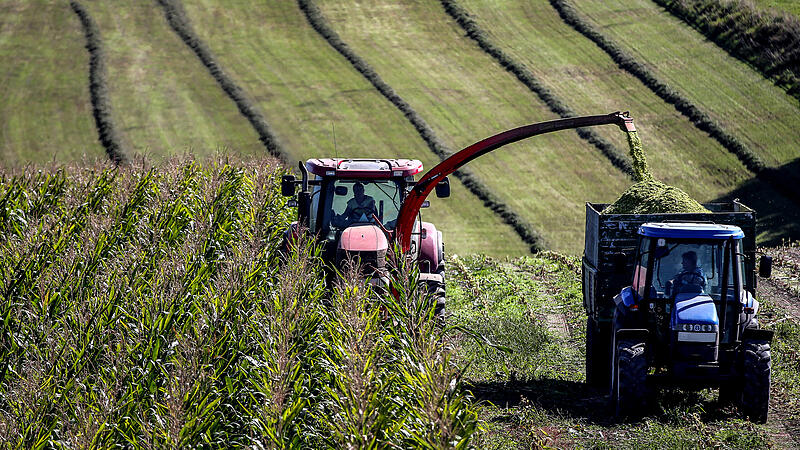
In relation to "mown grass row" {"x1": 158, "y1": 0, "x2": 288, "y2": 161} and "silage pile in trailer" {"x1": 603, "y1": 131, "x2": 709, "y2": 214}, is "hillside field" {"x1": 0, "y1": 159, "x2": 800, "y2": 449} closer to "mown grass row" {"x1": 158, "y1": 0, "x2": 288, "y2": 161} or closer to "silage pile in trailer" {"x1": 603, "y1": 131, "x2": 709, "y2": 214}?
"silage pile in trailer" {"x1": 603, "y1": 131, "x2": 709, "y2": 214}

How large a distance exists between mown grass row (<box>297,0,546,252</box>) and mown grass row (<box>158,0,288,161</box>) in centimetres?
398

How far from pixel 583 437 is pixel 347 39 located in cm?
2447

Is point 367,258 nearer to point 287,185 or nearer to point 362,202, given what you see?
point 362,202

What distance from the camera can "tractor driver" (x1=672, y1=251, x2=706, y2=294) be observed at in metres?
9.85

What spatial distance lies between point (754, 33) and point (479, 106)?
31.3ft

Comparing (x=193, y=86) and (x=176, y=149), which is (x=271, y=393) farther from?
(x=193, y=86)

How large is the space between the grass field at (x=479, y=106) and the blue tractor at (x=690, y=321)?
9810 mm

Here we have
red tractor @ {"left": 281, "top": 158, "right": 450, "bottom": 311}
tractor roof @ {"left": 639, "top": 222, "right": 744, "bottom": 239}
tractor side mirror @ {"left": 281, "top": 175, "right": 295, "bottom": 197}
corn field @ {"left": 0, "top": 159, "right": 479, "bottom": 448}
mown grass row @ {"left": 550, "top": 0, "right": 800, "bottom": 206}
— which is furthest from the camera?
mown grass row @ {"left": 550, "top": 0, "right": 800, "bottom": 206}

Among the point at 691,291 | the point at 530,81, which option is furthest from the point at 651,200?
the point at 530,81

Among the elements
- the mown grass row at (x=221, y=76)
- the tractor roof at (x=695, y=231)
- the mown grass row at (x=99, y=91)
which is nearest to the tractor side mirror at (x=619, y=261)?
the tractor roof at (x=695, y=231)

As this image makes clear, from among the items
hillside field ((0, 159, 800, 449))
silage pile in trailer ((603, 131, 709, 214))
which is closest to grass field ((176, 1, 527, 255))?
hillside field ((0, 159, 800, 449))

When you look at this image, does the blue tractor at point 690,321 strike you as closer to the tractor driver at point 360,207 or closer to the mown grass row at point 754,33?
the tractor driver at point 360,207

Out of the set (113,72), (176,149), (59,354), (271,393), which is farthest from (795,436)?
(113,72)

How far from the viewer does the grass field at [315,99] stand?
71.1 feet
